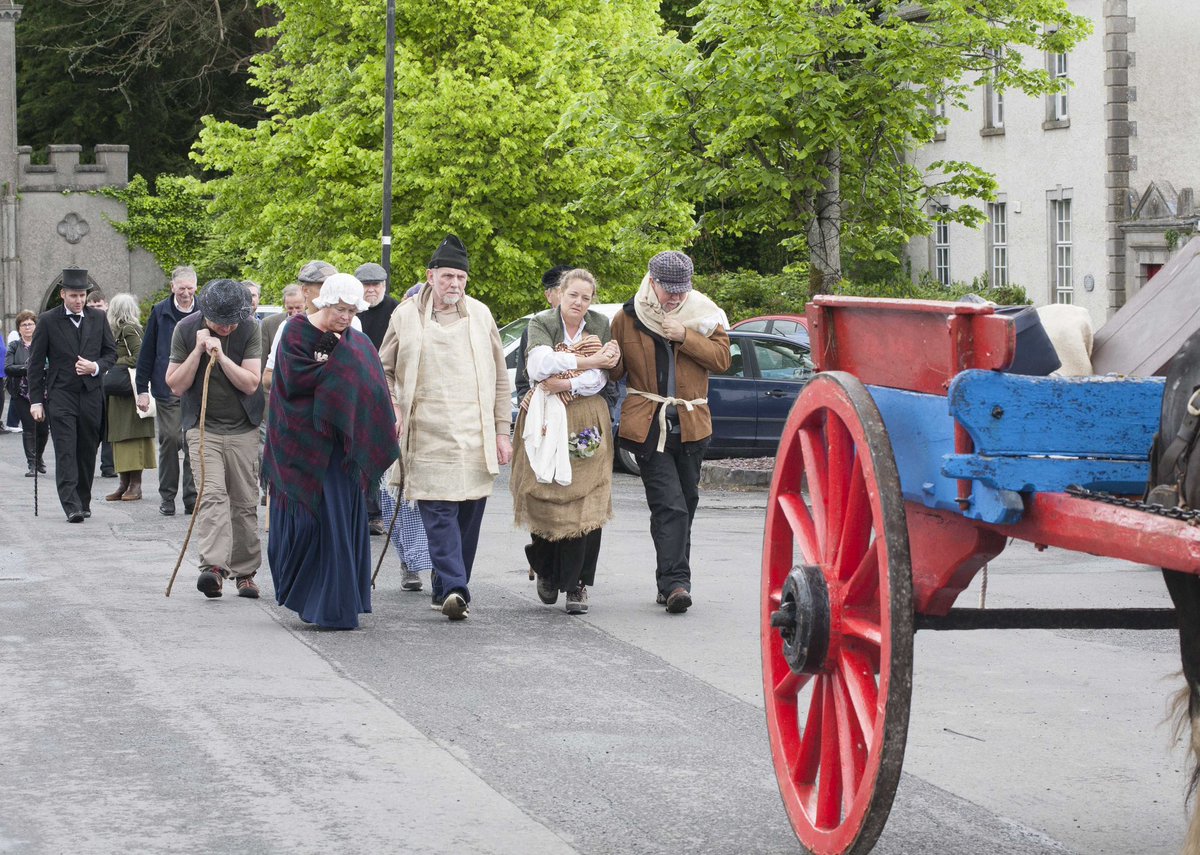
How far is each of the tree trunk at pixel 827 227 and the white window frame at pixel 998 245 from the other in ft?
49.5

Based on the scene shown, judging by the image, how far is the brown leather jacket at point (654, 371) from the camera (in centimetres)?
977

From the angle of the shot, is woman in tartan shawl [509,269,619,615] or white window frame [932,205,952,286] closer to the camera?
woman in tartan shawl [509,269,619,615]

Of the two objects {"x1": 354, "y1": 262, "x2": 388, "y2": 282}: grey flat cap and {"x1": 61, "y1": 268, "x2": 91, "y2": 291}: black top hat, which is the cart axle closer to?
{"x1": 354, "y1": 262, "x2": 388, "y2": 282}: grey flat cap

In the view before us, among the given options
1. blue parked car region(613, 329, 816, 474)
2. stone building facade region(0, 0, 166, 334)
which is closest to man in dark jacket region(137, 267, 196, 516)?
blue parked car region(613, 329, 816, 474)

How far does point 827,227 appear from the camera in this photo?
69.9ft

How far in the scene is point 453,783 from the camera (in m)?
6.01

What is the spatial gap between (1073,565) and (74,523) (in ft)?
24.7

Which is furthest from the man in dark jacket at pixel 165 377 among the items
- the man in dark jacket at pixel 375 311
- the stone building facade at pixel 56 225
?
the stone building facade at pixel 56 225

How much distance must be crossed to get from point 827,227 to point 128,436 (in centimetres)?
874

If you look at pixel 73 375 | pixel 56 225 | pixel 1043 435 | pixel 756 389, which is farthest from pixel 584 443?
pixel 56 225

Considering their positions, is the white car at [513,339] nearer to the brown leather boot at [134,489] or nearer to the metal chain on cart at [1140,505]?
the brown leather boot at [134,489]

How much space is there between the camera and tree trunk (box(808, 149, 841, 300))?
2117 centimetres

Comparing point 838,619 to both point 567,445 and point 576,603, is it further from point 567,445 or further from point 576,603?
point 576,603

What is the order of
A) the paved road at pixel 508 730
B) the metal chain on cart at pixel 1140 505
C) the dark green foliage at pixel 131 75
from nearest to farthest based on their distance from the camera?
1. the metal chain on cart at pixel 1140 505
2. the paved road at pixel 508 730
3. the dark green foliage at pixel 131 75
